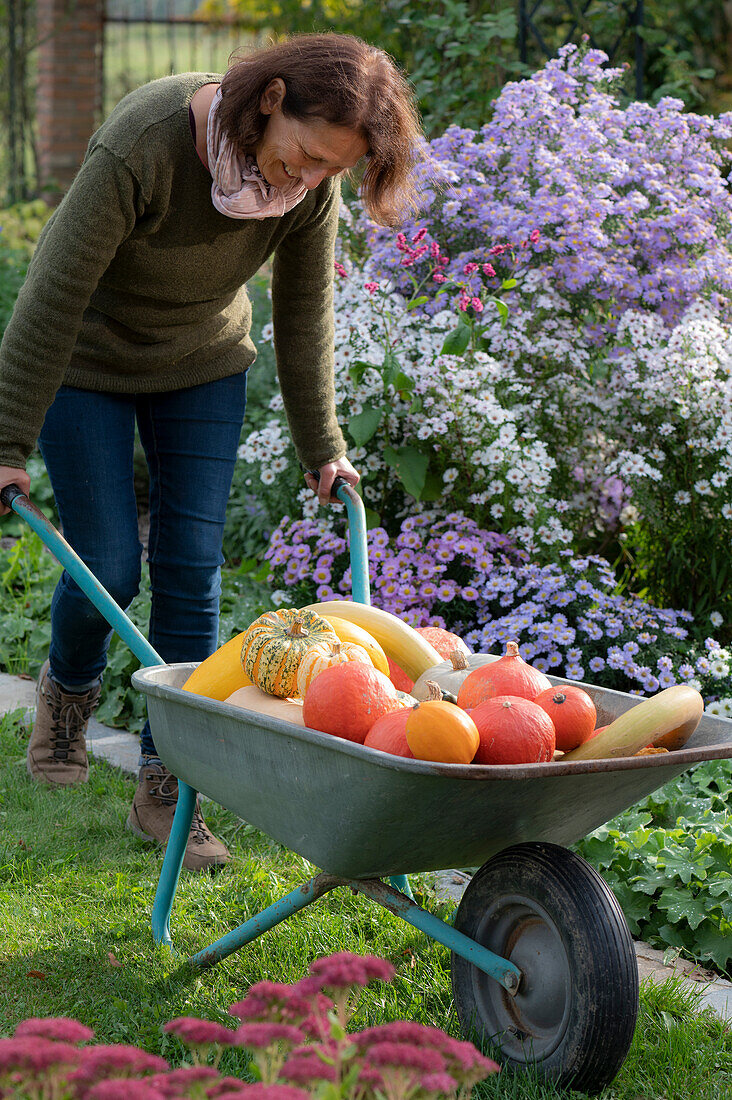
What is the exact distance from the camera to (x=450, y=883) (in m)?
2.49

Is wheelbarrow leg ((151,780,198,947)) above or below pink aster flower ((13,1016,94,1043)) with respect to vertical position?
below

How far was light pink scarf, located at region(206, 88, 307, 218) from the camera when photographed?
1985 millimetres

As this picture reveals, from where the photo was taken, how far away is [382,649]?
202 centimetres

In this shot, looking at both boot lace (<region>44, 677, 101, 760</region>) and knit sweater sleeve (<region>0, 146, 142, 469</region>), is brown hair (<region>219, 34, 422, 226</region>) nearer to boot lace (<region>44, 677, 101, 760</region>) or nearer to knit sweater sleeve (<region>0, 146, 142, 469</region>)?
knit sweater sleeve (<region>0, 146, 142, 469</region>)

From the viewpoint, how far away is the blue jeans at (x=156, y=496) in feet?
7.78

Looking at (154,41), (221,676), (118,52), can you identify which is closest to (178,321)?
(221,676)

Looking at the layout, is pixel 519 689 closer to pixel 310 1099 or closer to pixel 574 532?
pixel 310 1099

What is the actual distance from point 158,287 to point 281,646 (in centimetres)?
82

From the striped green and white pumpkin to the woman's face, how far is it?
0.76 meters

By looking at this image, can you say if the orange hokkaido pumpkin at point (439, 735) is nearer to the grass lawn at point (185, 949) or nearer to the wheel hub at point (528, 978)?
the wheel hub at point (528, 978)

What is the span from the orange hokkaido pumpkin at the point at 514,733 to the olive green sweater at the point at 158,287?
3.33 ft

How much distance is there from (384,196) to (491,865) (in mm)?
1190

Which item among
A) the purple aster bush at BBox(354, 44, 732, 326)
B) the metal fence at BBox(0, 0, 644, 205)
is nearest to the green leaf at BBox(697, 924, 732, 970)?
the purple aster bush at BBox(354, 44, 732, 326)

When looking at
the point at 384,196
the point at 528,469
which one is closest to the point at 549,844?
the point at 384,196
